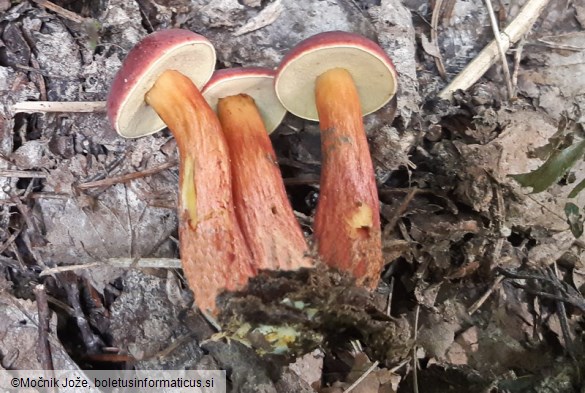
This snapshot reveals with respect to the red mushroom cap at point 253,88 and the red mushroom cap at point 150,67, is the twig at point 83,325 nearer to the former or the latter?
the red mushroom cap at point 150,67

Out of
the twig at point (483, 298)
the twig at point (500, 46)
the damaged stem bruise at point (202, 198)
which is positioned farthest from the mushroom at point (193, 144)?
the twig at point (500, 46)

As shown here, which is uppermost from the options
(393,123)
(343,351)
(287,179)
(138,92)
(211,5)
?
(211,5)

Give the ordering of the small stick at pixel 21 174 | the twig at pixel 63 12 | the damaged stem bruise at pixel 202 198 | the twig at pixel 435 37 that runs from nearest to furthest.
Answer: the damaged stem bruise at pixel 202 198, the small stick at pixel 21 174, the twig at pixel 63 12, the twig at pixel 435 37

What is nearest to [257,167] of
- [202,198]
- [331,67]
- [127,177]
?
[202,198]

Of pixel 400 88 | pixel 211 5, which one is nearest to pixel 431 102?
pixel 400 88

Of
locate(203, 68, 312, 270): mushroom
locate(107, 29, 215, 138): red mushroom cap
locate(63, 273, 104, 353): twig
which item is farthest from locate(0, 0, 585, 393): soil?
locate(107, 29, 215, 138): red mushroom cap

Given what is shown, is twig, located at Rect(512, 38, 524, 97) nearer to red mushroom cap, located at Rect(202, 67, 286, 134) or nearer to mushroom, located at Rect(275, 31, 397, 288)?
mushroom, located at Rect(275, 31, 397, 288)

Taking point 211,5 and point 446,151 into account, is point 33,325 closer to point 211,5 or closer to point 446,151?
point 211,5
